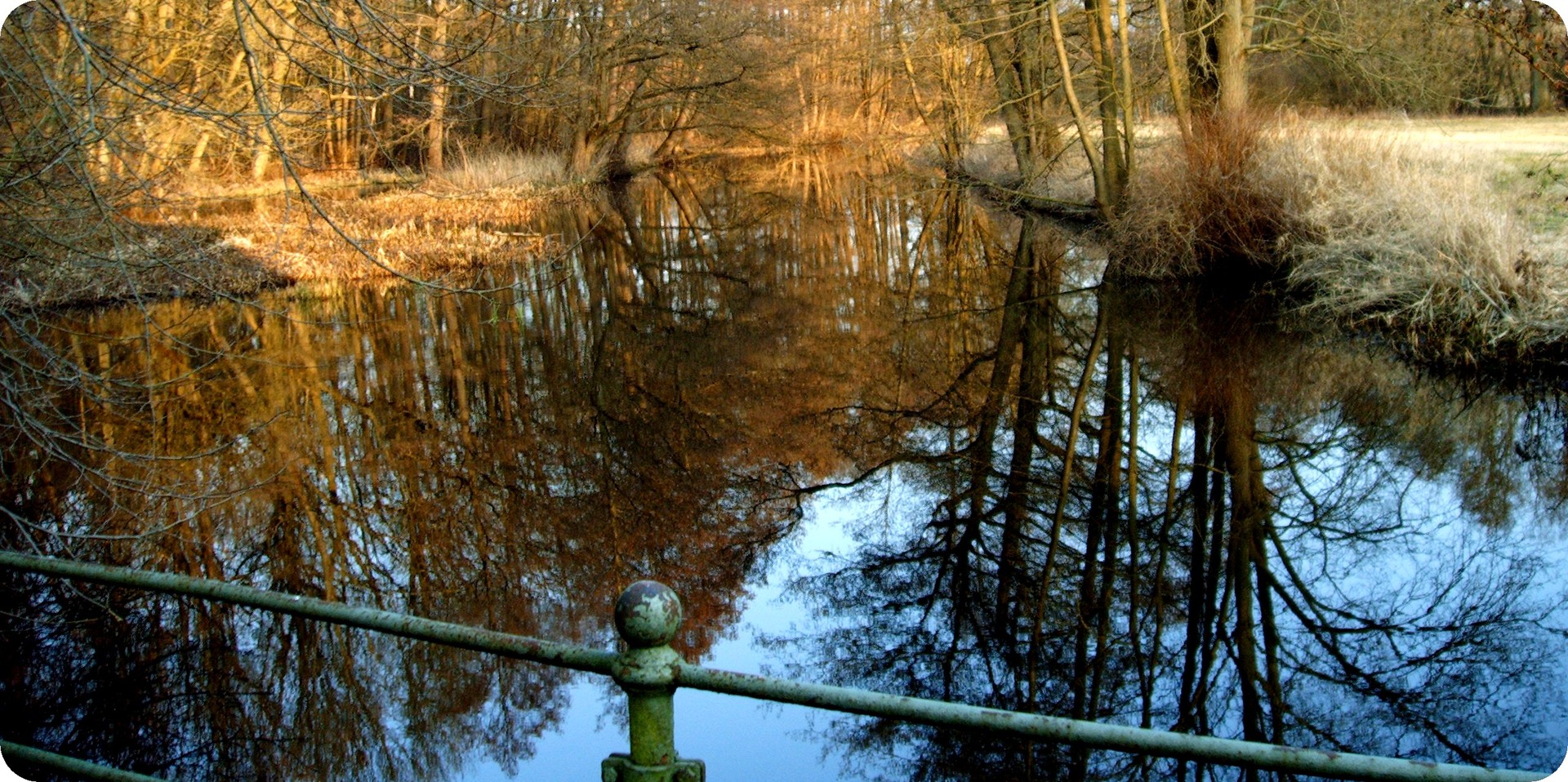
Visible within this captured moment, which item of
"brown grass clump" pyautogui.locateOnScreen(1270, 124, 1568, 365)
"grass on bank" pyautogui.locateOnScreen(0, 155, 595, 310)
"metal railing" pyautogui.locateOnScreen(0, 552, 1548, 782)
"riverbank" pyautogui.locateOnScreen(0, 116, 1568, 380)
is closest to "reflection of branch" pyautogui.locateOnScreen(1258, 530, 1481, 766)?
"metal railing" pyautogui.locateOnScreen(0, 552, 1548, 782)

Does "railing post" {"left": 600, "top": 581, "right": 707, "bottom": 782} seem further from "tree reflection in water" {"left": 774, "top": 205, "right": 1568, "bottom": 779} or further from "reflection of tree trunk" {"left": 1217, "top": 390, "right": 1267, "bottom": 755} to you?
"reflection of tree trunk" {"left": 1217, "top": 390, "right": 1267, "bottom": 755}

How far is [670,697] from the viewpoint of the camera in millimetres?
2158

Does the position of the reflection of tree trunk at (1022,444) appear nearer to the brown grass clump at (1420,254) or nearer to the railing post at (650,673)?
the brown grass clump at (1420,254)

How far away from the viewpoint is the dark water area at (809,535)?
16.6 feet

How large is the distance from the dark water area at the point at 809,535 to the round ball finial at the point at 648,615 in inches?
113

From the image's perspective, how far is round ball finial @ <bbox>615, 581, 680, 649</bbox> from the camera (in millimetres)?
2082

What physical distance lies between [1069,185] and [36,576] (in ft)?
51.2

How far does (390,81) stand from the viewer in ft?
16.6

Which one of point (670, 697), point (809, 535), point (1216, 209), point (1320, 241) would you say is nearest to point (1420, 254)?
point (1320, 241)

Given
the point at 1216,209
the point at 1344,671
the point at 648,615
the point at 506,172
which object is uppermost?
the point at 506,172

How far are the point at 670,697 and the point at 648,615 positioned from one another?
0.18 m

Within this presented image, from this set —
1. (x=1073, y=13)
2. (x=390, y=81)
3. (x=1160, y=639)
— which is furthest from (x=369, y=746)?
(x=1073, y=13)

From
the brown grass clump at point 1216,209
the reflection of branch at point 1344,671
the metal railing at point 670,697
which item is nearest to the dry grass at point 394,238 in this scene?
the brown grass clump at point 1216,209

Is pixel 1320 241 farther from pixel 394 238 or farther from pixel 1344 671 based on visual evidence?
pixel 394 238
